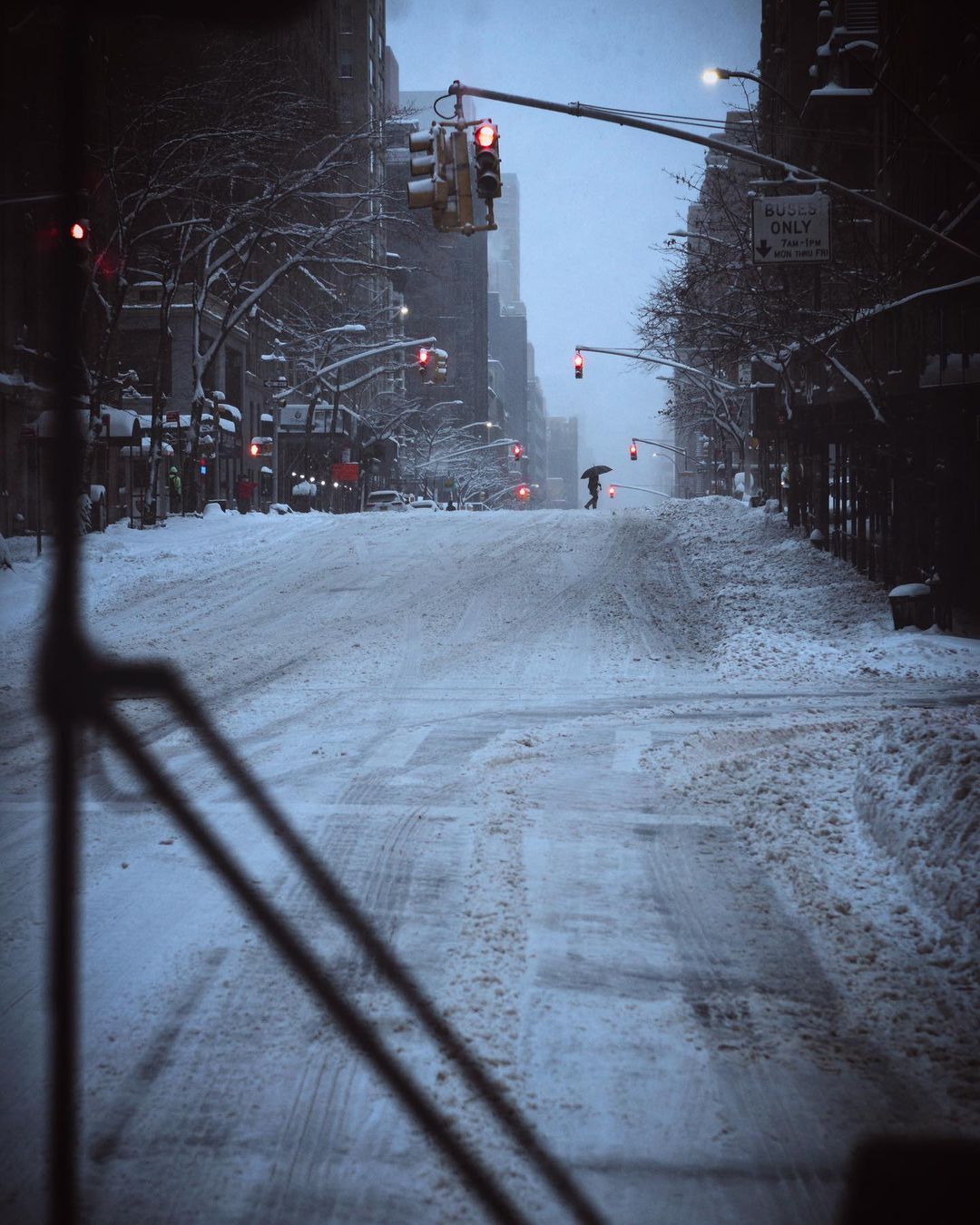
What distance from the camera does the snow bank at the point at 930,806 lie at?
573 centimetres

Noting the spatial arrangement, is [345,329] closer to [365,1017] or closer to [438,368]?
[438,368]

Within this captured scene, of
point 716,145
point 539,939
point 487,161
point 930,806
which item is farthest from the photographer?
point 487,161

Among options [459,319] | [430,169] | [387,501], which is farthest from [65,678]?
[459,319]

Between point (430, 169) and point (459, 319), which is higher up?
point (459, 319)

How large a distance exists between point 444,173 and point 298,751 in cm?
876

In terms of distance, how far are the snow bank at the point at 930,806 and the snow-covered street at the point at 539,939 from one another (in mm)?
24

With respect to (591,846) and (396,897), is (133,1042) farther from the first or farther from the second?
(591,846)

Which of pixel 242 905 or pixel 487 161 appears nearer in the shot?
pixel 242 905

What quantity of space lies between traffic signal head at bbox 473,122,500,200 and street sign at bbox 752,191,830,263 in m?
3.27

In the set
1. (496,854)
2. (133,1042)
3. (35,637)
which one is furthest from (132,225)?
(133,1042)

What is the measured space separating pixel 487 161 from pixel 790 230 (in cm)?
394

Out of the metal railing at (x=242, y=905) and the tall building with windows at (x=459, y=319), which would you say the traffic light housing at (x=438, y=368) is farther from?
the tall building with windows at (x=459, y=319)

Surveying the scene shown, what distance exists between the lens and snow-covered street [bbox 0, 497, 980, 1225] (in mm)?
3639

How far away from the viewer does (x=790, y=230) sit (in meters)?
14.8
